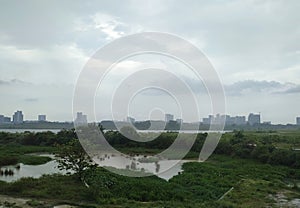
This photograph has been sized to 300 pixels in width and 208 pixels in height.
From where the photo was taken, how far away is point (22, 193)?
51.4ft

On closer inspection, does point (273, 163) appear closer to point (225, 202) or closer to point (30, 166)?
point (225, 202)

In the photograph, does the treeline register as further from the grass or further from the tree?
the grass

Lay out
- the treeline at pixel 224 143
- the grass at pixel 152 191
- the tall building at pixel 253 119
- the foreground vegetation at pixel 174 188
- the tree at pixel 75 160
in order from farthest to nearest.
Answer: the tall building at pixel 253 119 < the treeline at pixel 224 143 < the tree at pixel 75 160 < the foreground vegetation at pixel 174 188 < the grass at pixel 152 191

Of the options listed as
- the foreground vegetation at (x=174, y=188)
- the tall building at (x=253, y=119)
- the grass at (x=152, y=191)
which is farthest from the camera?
the tall building at (x=253, y=119)

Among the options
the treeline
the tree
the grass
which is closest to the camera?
the grass

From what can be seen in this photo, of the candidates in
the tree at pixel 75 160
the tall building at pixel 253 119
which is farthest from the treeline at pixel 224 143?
the tall building at pixel 253 119

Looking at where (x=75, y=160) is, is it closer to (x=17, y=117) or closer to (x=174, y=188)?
(x=174, y=188)

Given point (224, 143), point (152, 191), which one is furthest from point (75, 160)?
point (224, 143)

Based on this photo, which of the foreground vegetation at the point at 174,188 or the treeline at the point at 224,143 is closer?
the foreground vegetation at the point at 174,188

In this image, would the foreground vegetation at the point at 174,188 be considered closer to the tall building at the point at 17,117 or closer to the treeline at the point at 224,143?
the treeline at the point at 224,143

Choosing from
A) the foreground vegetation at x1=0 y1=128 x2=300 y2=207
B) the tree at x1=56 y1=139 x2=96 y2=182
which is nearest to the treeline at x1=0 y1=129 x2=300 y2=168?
the foreground vegetation at x1=0 y1=128 x2=300 y2=207

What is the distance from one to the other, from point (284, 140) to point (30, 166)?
36.0m

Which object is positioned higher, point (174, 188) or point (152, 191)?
point (152, 191)

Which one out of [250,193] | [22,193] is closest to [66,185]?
[22,193]
